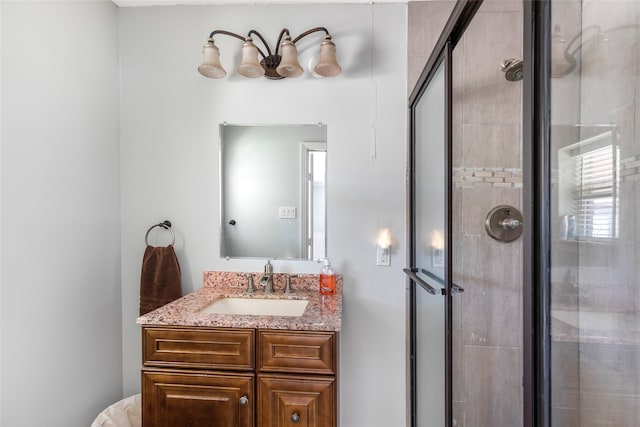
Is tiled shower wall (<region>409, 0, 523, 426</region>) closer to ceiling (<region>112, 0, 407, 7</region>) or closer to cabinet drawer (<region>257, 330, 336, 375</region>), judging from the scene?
cabinet drawer (<region>257, 330, 336, 375</region>)

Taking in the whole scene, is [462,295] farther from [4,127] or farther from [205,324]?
[4,127]

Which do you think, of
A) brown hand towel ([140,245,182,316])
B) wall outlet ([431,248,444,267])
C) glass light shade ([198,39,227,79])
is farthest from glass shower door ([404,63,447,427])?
brown hand towel ([140,245,182,316])

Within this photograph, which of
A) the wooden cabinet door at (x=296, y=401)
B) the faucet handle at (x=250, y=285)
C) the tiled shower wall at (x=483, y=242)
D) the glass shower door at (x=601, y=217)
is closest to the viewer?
the glass shower door at (x=601, y=217)

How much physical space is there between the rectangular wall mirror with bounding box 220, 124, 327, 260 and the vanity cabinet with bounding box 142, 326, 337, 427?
1.88ft

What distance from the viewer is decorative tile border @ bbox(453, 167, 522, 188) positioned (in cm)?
105

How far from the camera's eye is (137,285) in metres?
1.80

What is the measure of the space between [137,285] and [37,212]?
659 millimetres

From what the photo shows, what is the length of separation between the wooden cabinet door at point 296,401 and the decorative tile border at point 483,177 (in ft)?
2.72

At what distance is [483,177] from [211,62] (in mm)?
1295

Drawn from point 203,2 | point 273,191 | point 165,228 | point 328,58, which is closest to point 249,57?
point 328,58

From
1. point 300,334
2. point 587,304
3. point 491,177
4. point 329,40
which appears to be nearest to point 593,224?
point 587,304

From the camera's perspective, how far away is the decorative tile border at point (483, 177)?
3.46 feet

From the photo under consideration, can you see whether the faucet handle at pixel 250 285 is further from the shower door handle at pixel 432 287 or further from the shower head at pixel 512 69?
the shower head at pixel 512 69

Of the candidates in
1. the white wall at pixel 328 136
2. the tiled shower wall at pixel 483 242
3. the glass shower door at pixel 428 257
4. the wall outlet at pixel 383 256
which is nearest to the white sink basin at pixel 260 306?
the white wall at pixel 328 136
